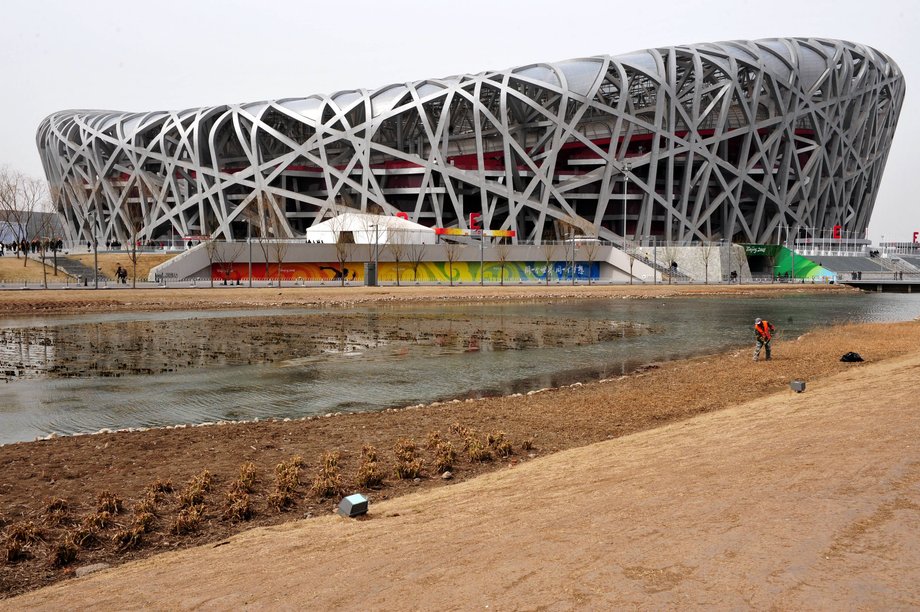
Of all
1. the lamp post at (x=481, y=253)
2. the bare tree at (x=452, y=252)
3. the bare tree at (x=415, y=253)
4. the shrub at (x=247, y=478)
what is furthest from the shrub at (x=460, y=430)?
the bare tree at (x=452, y=252)

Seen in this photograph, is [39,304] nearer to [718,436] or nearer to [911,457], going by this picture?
[718,436]

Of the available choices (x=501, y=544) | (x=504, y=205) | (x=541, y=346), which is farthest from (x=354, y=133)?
(x=501, y=544)

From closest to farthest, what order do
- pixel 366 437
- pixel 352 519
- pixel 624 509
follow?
1. pixel 624 509
2. pixel 352 519
3. pixel 366 437

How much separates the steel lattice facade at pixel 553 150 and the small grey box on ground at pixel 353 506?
65.0 meters

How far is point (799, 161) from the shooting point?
78.8 metres

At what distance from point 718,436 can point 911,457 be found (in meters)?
2.30

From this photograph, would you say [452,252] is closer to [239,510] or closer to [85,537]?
[239,510]

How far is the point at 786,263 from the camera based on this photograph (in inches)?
2813

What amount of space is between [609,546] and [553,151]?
68385mm

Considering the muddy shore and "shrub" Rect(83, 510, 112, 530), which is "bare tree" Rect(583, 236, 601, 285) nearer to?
the muddy shore

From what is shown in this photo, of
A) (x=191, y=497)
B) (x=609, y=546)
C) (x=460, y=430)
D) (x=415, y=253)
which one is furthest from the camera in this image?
(x=415, y=253)

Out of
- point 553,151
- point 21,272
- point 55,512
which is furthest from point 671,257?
point 55,512

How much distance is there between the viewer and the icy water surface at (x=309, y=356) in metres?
13.3

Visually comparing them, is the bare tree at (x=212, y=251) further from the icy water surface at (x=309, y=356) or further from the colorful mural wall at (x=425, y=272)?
the icy water surface at (x=309, y=356)
